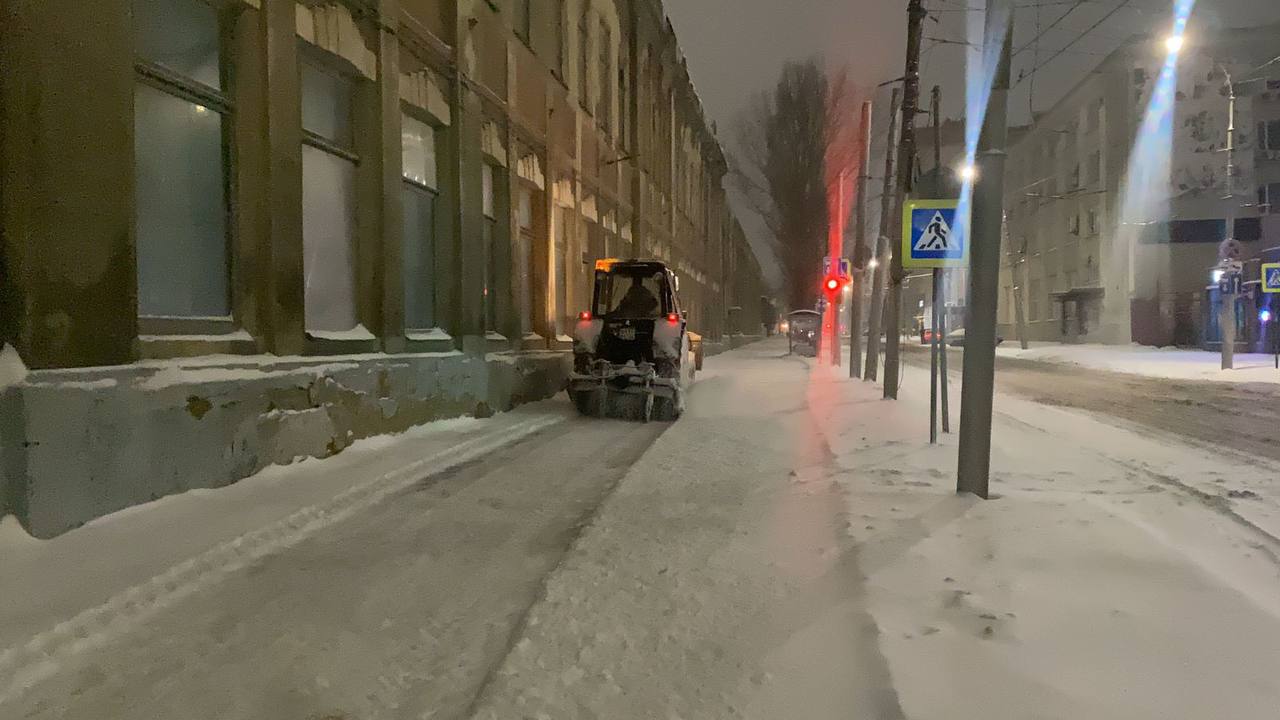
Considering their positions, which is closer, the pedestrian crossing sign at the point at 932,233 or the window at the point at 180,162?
the window at the point at 180,162

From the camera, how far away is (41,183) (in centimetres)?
488

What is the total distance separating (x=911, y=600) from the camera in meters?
3.89

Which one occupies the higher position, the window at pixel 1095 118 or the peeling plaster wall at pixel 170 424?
the window at pixel 1095 118

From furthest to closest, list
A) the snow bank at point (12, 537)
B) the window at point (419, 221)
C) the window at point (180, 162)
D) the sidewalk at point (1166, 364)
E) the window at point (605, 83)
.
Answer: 1. the sidewalk at point (1166, 364)
2. the window at point (605, 83)
3. the window at point (419, 221)
4. the window at point (180, 162)
5. the snow bank at point (12, 537)

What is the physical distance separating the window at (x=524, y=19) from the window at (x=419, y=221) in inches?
154

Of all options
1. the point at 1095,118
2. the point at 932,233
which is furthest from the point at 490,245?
the point at 1095,118

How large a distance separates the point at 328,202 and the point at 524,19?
7.08 metres

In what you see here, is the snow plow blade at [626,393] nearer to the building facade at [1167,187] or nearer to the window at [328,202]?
the window at [328,202]

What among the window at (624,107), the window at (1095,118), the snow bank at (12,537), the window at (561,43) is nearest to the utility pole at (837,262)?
the window at (624,107)

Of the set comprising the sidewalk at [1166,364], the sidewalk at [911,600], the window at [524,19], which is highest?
the window at [524,19]

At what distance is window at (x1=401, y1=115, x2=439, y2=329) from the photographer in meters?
10.4

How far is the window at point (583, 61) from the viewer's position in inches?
689

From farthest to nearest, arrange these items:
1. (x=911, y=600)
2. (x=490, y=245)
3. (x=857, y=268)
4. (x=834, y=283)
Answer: (x=834, y=283)
(x=857, y=268)
(x=490, y=245)
(x=911, y=600)

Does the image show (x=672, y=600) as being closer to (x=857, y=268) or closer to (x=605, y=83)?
(x=857, y=268)
